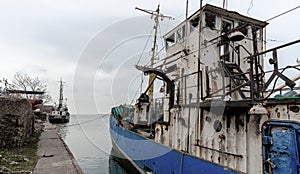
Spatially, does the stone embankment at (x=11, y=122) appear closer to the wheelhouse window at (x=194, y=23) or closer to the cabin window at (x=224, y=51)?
the wheelhouse window at (x=194, y=23)

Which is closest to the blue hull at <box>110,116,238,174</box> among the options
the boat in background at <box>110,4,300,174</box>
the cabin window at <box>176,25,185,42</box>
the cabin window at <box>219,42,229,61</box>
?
the boat in background at <box>110,4,300,174</box>

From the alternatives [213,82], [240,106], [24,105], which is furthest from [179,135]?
[24,105]

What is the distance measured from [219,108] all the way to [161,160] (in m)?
3.22

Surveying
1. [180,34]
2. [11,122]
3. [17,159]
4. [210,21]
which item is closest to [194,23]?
[210,21]

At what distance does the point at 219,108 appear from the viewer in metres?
5.33

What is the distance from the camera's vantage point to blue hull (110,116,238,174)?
5.17 m

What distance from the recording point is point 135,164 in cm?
1097

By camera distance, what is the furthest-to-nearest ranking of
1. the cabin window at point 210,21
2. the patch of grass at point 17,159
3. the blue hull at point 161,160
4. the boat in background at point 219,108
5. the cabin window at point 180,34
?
1. the cabin window at point 180,34
2. the cabin window at point 210,21
3. the patch of grass at point 17,159
4. the blue hull at point 161,160
5. the boat in background at point 219,108

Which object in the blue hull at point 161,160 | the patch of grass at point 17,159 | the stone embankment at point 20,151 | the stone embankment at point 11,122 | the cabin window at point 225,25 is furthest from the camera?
the stone embankment at point 11,122

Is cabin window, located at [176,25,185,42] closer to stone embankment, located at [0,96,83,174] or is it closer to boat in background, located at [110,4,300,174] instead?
boat in background, located at [110,4,300,174]

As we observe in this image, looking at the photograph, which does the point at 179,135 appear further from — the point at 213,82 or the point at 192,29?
the point at 192,29

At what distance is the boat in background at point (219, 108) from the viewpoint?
3.99 m

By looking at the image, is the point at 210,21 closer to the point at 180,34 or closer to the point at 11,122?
the point at 180,34

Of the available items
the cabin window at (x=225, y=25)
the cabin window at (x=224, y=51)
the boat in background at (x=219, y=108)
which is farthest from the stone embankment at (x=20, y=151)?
the cabin window at (x=225, y=25)
